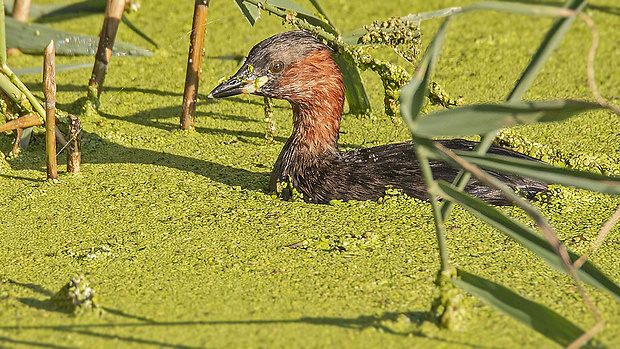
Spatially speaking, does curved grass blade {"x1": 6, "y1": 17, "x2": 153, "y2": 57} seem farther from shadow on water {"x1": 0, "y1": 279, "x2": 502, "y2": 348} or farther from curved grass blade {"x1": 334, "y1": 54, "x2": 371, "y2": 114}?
shadow on water {"x1": 0, "y1": 279, "x2": 502, "y2": 348}

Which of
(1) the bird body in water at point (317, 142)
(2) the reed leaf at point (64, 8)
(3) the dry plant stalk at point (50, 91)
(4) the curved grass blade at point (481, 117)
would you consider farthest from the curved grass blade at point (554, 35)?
(2) the reed leaf at point (64, 8)

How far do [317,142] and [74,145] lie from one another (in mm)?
1146

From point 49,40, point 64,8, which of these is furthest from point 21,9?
point 49,40

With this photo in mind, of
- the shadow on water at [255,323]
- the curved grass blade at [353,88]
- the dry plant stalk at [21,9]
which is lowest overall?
the shadow on water at [255,323]

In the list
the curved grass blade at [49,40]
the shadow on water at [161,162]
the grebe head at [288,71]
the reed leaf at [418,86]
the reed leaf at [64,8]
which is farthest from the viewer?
the reed leaf at [64,8]

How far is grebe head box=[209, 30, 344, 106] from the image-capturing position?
3.40 m

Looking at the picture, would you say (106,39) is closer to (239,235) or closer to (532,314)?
(239,235)

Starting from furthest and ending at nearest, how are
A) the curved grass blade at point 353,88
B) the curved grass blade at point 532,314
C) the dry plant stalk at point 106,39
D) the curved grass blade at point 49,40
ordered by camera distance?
the curved grass blade at point 49,40 < the dry plant stalk at point 106,39 < the curved grass blade at point 353,88 < the curved grass blade at point 532,314

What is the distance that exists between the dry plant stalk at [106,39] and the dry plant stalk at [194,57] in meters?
0.49

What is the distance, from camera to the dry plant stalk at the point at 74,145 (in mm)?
3465

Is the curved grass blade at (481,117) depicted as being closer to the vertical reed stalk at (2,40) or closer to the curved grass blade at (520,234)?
the curved grass blade at (520,234)

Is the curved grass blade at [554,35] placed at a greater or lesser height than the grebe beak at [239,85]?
greater

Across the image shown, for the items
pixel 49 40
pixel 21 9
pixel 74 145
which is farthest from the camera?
pixel 21 9

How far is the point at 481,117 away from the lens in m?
1.71
